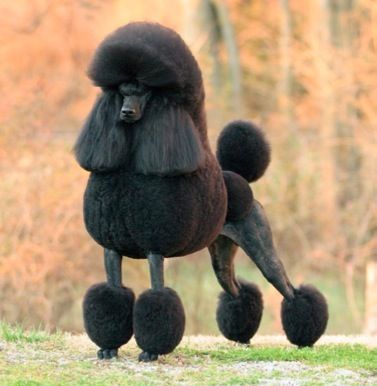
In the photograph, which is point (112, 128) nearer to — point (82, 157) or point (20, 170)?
point (82, 157)

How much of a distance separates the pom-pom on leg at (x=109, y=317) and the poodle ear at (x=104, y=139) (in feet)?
2.70

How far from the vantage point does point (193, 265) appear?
46.3ft

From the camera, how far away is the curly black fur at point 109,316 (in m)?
6.02

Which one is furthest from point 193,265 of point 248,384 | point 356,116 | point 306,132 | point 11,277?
point 248,384

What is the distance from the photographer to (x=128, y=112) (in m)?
5.74

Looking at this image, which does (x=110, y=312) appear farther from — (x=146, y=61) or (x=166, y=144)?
(x=146, y=61)

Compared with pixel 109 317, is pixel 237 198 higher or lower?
higher

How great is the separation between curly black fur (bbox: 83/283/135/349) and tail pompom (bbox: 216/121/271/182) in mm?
1449

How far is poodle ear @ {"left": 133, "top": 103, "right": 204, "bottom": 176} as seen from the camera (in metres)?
5.72

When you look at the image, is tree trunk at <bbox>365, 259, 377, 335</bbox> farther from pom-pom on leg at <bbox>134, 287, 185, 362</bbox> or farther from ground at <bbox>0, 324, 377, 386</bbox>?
pom-pom on leg at <bbox>134, 287, 185, 362</bbox>

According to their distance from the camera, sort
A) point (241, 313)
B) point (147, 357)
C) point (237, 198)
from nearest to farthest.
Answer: point (147, 357)
point (237, 198)
point (241, 313)

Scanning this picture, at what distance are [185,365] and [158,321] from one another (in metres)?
0.43

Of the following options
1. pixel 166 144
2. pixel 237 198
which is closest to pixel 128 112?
pixel 166 144

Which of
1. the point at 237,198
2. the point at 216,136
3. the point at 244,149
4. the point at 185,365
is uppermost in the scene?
the point at 216,136
